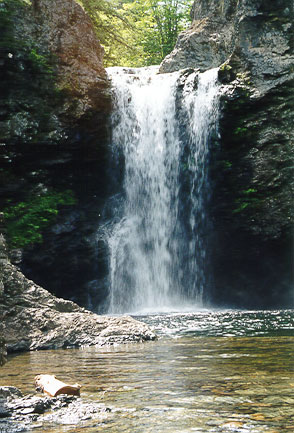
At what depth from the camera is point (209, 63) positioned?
1783 cm

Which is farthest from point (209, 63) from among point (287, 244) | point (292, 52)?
point (287, 244)

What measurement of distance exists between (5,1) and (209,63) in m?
6.86

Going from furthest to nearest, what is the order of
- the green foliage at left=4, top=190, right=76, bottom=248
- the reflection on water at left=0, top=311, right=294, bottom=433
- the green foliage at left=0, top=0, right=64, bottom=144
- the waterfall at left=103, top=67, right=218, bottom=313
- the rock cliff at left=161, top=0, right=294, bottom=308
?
1. the waterfall at left=103, top=67, right=218, bottom=313
2. the rock cliff at left=161, top=0, right=294, bottom=308
3. the green foliage at left=0, top=0, right=64, bottom=144
4. the green foliage at left=4, top=190, right=76, bottom=248
5. the reflection on water at left=0, top=311, right=294, bottom=433

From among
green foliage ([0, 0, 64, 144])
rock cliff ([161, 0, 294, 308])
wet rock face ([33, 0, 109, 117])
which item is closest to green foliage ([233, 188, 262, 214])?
rock cliff ([161, 0, 294, 308])

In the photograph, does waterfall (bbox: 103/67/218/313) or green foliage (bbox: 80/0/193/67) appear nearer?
waterfall (bbox: 103/67/218/313)

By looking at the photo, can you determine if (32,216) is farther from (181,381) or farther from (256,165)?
(181,381)

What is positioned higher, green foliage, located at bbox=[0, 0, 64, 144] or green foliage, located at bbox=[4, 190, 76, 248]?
green foliage, located at bbox=[0, 0, 64, 144]

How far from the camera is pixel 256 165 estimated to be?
14.4 meters

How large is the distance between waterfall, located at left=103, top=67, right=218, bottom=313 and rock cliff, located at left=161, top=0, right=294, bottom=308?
547 millimetres

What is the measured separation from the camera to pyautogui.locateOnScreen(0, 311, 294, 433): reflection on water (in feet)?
8.80

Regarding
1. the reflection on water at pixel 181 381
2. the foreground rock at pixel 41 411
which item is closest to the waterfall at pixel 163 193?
the reflection on water at pixel 181 381

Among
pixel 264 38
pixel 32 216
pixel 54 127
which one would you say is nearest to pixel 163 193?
pixel 54 127

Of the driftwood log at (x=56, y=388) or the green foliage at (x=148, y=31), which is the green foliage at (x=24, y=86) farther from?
the driftwood log at (x=56, y=388)

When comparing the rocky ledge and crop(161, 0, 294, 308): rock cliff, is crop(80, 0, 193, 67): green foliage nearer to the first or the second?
crop(161, 0, 294, 308): rock cliff
